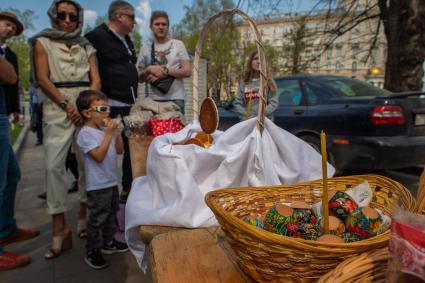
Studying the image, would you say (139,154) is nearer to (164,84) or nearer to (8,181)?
(164,84)

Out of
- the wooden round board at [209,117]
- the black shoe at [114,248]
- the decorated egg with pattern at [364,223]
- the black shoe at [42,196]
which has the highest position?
the wooden round board at [209,117]

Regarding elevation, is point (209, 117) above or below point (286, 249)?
above

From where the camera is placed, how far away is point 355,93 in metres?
4.31

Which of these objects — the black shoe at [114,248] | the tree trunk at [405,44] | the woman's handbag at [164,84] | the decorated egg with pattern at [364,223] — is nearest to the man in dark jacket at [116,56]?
the woman's handbag at [164,84]

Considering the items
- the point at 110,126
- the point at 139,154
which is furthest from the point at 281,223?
the point at 110,126

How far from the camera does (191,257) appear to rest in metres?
0.94

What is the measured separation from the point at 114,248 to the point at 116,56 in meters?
1.54

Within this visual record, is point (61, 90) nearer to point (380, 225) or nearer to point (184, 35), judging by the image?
point (380, 225)

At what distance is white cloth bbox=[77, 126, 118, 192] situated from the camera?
7.22ft

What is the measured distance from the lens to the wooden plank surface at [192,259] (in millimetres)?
841

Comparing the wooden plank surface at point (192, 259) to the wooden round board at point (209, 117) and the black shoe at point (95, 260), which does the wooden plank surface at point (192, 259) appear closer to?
the wooden round board at point (209, 117)

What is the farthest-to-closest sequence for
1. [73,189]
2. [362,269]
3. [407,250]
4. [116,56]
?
[73,189]
[116,56]
[362,269]
[407,250]

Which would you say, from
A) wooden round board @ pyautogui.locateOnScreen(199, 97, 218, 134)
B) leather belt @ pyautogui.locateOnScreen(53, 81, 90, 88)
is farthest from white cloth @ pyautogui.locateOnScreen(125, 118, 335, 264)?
leather belt @ pyautogui.locateOnScreen(53, 81, 90, 88)

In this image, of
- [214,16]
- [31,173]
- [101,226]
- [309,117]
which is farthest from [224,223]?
[31,173]
